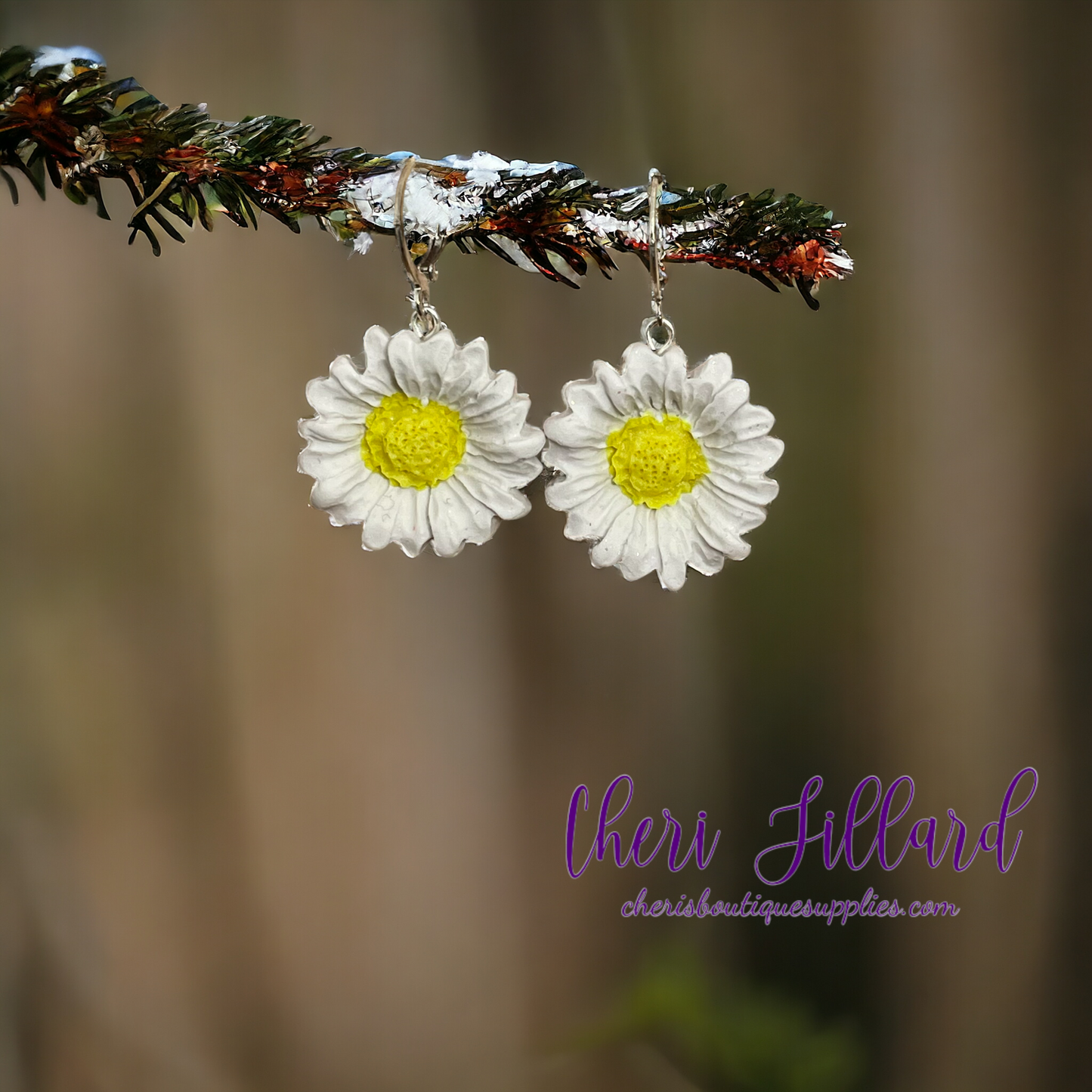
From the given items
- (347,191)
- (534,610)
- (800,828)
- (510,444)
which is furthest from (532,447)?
(800,828)

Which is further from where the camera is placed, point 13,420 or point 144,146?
point 13,420

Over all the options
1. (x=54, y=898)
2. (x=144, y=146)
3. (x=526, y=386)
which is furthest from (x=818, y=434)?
(x=54, y=898)

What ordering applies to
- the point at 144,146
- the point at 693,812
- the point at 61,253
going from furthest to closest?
the point at 693,812, the point at 61,253, the point at 144,146

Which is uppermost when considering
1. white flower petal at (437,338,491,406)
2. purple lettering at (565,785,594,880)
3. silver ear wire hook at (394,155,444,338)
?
silver ear wire hook at (394,155,444,338)

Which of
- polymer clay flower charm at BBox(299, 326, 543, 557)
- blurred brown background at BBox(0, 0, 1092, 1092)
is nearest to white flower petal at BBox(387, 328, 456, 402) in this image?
polymer clay flower charm at BBox(299, 326, 543, 557)

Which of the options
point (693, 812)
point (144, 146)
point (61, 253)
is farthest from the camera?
point (693, 812)

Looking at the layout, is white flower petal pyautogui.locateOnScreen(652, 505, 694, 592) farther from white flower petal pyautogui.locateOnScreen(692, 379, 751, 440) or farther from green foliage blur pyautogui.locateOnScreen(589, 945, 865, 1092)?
green foliage blur pyautogui.locateOnScreen(589, 945, 865, 1092)

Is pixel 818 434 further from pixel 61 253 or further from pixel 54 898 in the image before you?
pixel 54 898

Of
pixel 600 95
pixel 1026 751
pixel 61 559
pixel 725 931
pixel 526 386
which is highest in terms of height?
pixel 600 95
